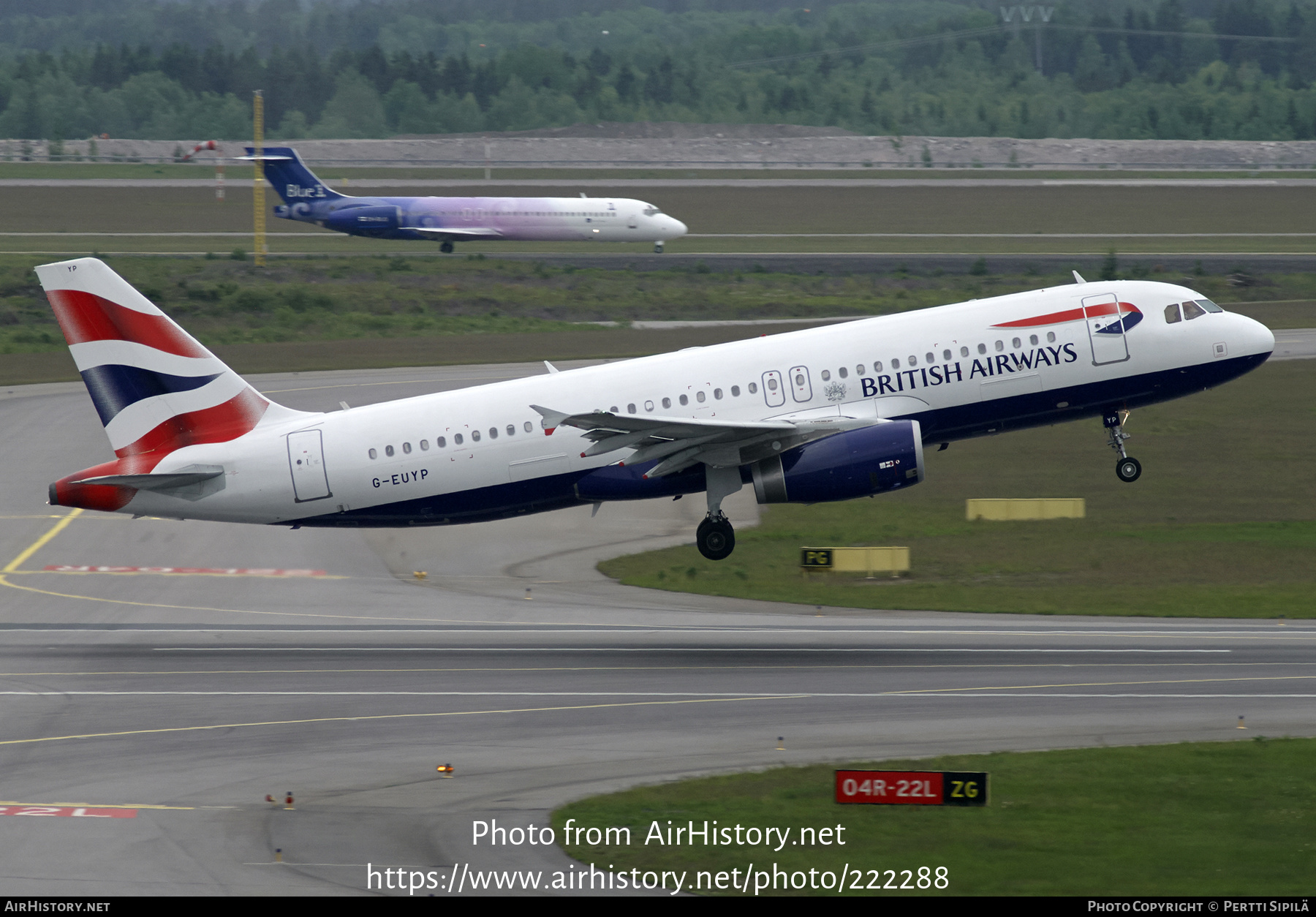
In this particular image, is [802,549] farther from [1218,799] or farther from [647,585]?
[1218,799]

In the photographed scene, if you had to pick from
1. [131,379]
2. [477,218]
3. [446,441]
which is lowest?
[477,218]

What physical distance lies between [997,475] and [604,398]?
23.8 m

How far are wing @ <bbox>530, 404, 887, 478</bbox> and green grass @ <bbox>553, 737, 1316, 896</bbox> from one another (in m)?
11.3

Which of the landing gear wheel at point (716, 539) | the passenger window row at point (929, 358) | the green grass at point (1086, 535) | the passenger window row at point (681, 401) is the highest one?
the passenger window row at point (929, 358)

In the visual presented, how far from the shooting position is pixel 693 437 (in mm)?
37281

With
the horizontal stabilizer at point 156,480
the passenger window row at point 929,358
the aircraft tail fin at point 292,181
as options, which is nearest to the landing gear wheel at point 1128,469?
the passenger window row at point 929,358

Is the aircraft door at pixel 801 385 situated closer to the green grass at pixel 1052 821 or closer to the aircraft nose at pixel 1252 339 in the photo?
the aircraft nose at pixel 1252 339

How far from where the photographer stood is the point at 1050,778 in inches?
1038

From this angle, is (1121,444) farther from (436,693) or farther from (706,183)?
(706,183)

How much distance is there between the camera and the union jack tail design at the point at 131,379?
37344mm

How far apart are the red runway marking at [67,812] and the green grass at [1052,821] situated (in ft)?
23.5

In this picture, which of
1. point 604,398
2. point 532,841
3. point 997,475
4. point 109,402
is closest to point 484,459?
point 604,398

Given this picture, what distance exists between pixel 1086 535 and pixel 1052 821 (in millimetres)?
25461

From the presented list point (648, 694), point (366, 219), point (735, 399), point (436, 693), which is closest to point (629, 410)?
point (735, 399)
